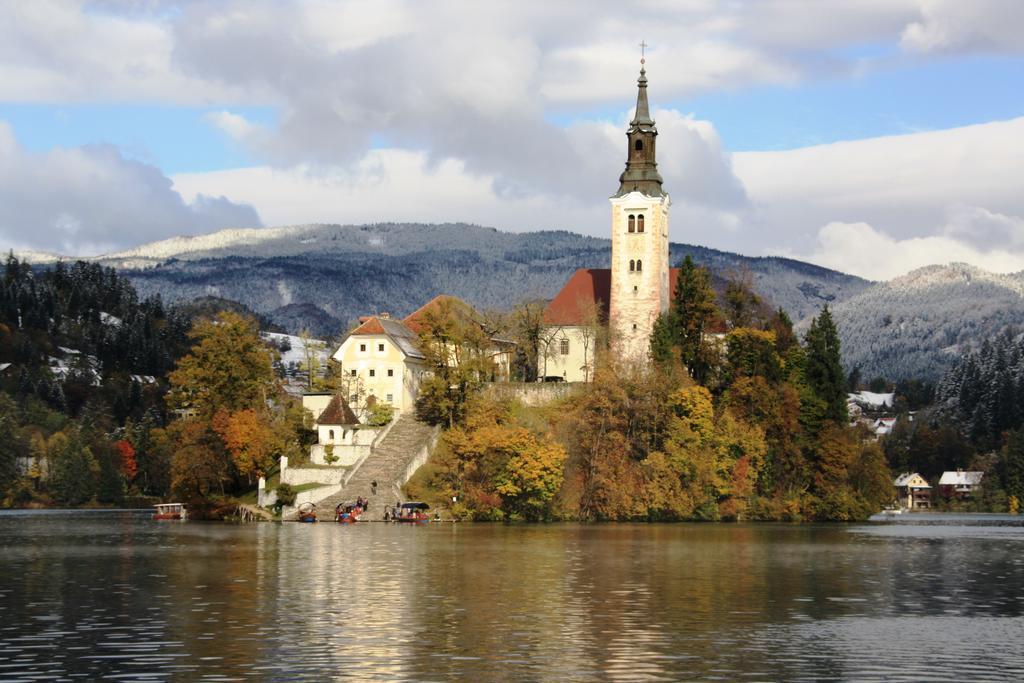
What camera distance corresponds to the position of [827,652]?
1291 inches

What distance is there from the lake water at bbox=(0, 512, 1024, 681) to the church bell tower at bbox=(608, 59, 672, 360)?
3801cm

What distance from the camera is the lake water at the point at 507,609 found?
30688 millimetres

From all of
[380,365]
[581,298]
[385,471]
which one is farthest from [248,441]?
[581,298]

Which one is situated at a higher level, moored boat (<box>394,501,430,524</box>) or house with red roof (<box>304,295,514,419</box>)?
house with red roof (<box>304,295,514,419</box>)

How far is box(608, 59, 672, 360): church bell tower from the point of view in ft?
356

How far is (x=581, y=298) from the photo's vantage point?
4496 inches

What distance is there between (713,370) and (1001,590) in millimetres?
55562

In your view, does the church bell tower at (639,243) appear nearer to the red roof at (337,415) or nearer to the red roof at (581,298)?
the red roof at (581,298)

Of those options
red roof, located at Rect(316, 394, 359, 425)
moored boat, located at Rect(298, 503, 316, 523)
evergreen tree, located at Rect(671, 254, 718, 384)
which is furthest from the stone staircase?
evergreen tree, located at Rect(671, 254, 718, 384)

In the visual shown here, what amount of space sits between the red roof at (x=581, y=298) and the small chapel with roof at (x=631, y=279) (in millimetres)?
101

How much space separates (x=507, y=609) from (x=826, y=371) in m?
66.3

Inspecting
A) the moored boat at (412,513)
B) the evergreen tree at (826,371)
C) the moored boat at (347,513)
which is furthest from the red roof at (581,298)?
the moored boat at (347,513)

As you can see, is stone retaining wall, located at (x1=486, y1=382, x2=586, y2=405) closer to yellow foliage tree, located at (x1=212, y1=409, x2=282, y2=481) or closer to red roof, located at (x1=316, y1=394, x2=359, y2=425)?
red roof, located at (x1=316, y1=394, x2=359, y2=425)

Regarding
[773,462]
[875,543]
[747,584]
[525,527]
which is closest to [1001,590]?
[747,584]
